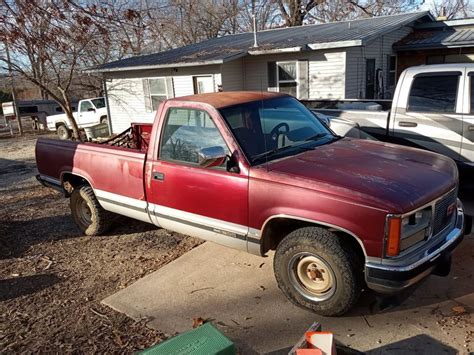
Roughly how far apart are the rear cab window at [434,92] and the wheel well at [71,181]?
4779 millimetres

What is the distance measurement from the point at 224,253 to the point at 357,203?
223 cm

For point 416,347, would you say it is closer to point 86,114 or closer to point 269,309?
point 269,309

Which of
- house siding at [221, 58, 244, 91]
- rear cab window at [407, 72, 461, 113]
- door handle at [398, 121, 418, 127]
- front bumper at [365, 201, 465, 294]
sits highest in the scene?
Answer: house siding at [221, 58, 244, 91]

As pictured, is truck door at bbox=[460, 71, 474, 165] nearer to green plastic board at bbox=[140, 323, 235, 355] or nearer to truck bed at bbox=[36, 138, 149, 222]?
truck bed at bbox=[36, 138, 149, 222]

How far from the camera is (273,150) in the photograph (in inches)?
152

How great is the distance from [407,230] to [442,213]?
22.9 inches

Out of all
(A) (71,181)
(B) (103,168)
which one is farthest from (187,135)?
(A) (71,181)

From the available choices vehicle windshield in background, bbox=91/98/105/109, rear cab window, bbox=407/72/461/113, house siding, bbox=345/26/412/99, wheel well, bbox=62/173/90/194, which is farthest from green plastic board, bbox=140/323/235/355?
vehicle windshield in background, bbox=91/98/105/109

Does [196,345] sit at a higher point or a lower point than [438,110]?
lower

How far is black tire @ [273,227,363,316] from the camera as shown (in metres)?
3.19

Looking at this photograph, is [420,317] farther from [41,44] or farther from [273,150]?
[41,44]

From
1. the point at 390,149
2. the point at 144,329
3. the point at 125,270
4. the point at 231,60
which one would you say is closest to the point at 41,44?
the point at 125,270

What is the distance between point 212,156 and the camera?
346 centimetres

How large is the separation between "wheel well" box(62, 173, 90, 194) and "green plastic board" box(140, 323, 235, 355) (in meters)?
3.53
